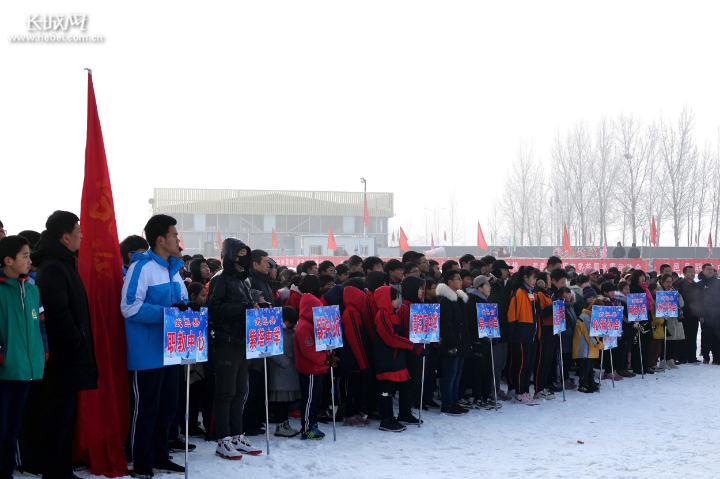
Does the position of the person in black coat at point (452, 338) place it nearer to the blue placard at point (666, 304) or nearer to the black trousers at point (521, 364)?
the black trousers at point (521, 364)

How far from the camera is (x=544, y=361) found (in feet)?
34.7

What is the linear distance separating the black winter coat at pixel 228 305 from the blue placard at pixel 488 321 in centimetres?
392

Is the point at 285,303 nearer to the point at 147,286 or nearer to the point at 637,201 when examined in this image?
the point at 147,286

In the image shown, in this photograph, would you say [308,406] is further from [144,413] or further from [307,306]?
[144,413]

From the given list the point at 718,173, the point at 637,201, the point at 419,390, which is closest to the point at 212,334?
the point at 419,390

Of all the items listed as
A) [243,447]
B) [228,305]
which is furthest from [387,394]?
[228,305]

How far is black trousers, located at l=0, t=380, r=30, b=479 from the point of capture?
191 inches

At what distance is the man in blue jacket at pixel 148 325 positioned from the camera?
5625 millimetres

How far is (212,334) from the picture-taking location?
6.51 m

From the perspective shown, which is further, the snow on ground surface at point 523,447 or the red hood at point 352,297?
the red hood at point 352,297

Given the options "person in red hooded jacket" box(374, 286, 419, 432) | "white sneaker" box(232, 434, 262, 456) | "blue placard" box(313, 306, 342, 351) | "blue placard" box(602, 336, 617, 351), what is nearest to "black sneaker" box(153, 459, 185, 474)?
"white sneaker" box(232, 434, 262, 456)

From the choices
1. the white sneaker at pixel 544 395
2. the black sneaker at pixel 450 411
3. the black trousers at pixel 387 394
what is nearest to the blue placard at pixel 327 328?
the black trousers at pixel 387 394

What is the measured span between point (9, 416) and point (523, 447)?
517 cm

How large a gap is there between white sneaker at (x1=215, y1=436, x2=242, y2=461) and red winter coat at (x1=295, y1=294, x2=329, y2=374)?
4.25 feet
